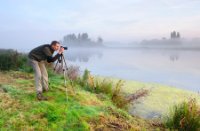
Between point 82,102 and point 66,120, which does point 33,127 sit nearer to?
point 66,120

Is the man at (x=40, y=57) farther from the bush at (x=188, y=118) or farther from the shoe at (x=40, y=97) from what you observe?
the bush at (x=188, y=118)

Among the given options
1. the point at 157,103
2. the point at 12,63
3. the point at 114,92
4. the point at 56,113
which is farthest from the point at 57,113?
the point at 12,63

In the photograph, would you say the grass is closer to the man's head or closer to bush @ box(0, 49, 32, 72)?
the man's head

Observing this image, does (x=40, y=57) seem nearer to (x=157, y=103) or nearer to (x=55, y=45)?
(x=55, y=45)

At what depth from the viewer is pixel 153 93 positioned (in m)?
17.1

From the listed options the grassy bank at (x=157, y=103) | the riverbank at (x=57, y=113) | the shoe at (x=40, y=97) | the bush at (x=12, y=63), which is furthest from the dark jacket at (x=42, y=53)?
the bush at (x=12, y=63)

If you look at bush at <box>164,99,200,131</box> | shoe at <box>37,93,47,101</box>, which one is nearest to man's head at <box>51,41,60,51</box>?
shoe at <box>37,93,47,101</box>

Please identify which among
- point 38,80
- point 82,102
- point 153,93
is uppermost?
point 38,80

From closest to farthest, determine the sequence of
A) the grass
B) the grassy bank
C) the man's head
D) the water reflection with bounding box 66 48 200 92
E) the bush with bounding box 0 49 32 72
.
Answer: the grass → the man's head → the grassy bank → the bush with bounding box 0 49 32 72 → the water reflection with bounding box 66 48 200 92

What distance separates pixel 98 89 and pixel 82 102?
3410 millimetres

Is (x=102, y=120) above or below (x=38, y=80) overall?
below

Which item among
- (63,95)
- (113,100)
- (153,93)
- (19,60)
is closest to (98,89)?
(113,100)

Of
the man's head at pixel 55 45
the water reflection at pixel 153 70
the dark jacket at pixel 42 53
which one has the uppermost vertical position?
the man's head at pixel 55 45

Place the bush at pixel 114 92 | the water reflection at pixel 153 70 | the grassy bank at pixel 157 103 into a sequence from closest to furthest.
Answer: the bush at pixel 114 92, the grassy bank at pixel 157 103, the water reflection at pixel 153 70
